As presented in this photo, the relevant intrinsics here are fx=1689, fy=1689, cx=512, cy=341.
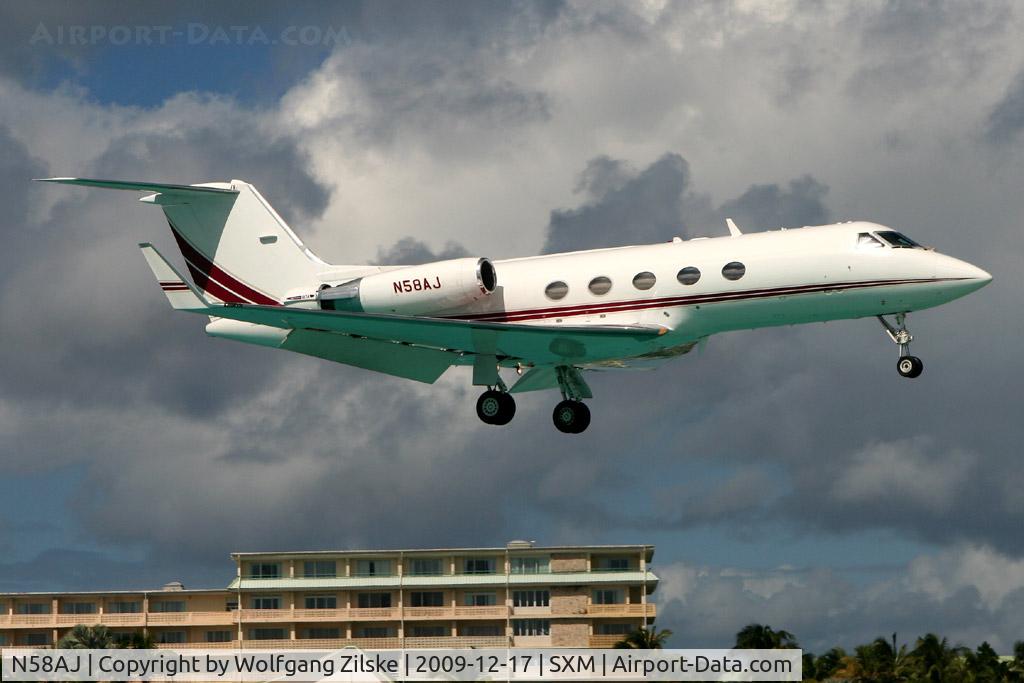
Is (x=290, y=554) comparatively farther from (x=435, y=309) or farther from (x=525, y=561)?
(x=435, y=309)

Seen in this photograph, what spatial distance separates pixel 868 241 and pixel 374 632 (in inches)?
1879

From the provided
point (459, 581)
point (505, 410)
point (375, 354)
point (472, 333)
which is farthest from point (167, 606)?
point (472, 333)

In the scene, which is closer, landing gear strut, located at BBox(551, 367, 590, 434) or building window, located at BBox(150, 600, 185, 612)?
landing gear strut, located at BBox(551, 367, 590, 434)

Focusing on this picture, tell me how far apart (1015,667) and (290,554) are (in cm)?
3344

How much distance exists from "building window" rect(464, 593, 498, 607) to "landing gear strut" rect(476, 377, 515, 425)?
1586 inches

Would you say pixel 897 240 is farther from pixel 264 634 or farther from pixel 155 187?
pixel 264 634

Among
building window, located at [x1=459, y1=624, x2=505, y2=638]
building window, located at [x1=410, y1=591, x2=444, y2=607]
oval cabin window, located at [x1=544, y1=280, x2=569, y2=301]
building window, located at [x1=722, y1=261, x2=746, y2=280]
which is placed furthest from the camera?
building window, located at [x1=410, y1=591, x2=444, y2=607]

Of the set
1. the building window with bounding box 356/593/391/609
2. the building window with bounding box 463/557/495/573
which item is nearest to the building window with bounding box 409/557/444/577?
the building window with bounding box 463/557/495/573

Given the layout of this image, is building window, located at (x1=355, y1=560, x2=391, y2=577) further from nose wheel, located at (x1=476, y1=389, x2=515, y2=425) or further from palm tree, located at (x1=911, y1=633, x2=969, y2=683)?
nose wheel, located at (x1=476, y1=389, x2=515, y2=425)

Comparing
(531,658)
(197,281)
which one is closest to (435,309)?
(197,281)

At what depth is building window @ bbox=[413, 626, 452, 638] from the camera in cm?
7481

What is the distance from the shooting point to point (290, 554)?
255 feet

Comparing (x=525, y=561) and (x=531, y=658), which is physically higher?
(x=525, y=561)

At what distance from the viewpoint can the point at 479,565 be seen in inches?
3019
